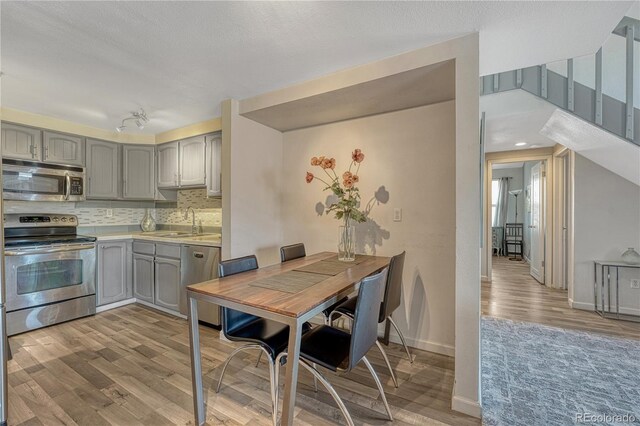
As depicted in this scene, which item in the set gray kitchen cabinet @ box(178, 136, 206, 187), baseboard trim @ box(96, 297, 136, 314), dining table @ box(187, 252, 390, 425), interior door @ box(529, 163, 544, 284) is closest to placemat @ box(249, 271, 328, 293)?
dining table @ box(187, 252, 390, 425)

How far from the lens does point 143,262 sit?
343 centimetres

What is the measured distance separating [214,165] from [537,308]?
13.9 feet

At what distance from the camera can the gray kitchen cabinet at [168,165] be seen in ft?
11.8

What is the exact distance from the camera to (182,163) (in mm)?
3516

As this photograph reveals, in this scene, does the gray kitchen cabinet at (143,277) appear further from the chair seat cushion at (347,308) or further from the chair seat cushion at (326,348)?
the chair seat cushion at (326,348)

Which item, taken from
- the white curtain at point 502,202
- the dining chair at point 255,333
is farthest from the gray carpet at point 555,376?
the white curtain at point 502,202

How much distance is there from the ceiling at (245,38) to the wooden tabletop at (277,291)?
58.8 inches

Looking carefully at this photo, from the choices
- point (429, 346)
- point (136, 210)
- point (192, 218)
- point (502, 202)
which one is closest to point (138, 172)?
point (136, 210)

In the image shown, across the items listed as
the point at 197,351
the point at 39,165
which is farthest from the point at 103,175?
the point at 197,351

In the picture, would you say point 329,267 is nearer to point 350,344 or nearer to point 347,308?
point 347,308

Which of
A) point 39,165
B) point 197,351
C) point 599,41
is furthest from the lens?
point 39,165

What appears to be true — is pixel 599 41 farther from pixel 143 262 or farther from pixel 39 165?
pixel 39 165

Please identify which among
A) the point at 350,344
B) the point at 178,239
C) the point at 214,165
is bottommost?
the point at 350,344

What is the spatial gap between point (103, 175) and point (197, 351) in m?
3.17
